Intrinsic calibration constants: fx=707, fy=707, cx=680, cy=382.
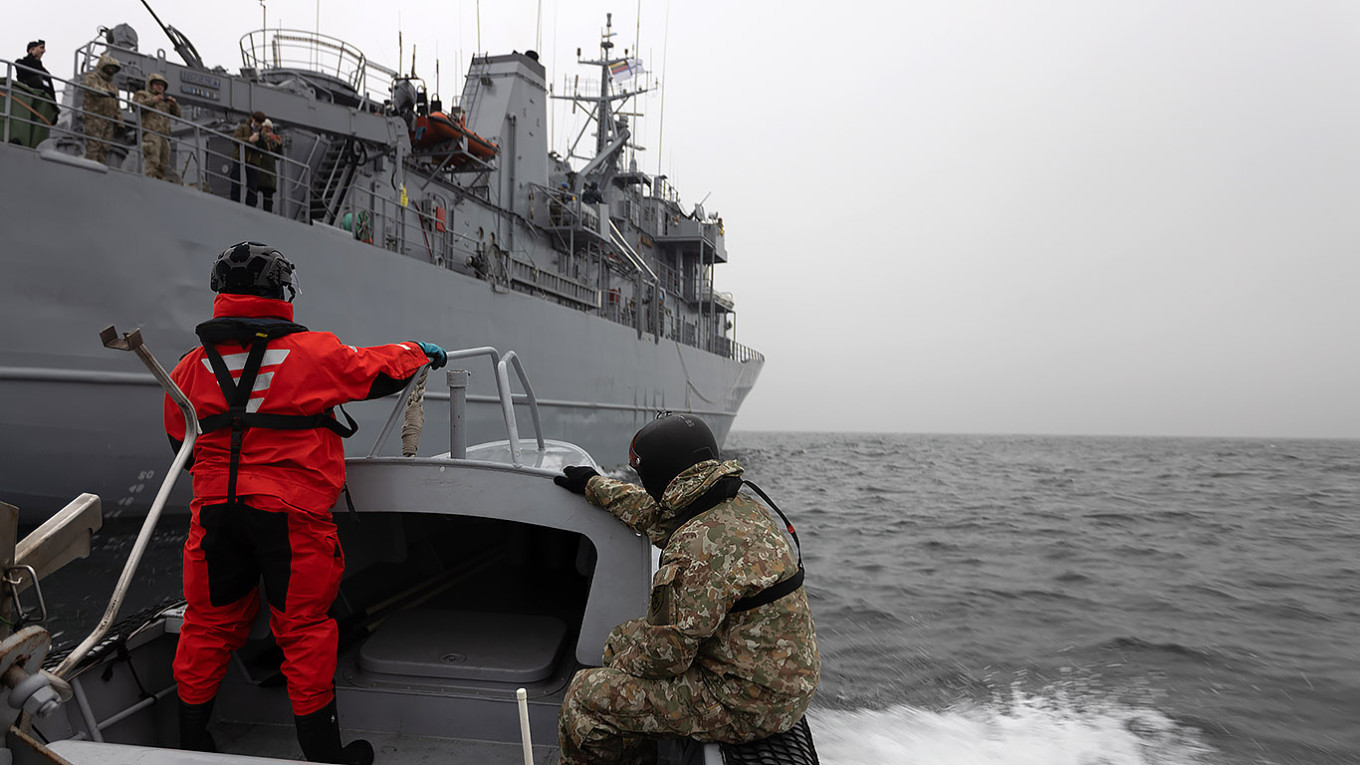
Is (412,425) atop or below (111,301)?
below

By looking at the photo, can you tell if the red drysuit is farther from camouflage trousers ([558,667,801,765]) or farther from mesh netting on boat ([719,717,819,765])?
mesh netting on boat ([719,717,819,765])

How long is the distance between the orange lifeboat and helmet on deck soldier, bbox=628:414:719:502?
9.10 meters

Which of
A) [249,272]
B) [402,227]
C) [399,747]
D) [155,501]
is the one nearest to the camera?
[155,501]

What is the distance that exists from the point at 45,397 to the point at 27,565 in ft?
19.0

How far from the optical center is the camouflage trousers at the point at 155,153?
625 centimetres

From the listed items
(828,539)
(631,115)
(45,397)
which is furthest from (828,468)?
(45,397)

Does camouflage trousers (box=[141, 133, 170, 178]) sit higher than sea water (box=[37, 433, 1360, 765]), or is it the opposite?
camouflage trousers (box=[141, 133, 170, 178])

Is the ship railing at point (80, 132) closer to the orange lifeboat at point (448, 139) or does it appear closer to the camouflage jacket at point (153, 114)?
the camouflage jacket at point (153, 114)

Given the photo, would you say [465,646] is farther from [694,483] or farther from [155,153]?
[155,153]

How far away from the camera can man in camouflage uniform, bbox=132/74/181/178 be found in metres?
6.25

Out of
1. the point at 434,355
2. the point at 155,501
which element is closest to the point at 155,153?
the point at 434,355

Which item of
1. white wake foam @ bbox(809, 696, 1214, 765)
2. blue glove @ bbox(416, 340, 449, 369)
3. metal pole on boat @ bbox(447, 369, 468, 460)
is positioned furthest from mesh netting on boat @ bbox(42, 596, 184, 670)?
white wake foam @ bbox(809, 696, 1214, 765)

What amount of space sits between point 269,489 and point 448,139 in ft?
30.3

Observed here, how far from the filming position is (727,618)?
196cm
